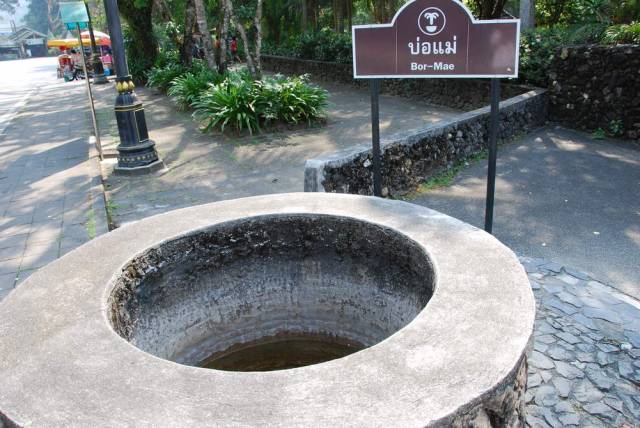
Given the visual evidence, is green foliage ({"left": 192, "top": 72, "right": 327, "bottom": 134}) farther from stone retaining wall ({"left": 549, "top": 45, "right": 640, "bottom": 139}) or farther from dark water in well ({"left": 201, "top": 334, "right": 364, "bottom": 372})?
dark water in well ({"left": 201, "top": 334, "right": 364, "bottom": 372})

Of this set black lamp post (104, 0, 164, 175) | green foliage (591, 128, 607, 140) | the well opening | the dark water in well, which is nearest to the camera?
the well opening

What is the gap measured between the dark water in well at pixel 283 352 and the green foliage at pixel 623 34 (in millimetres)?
8227

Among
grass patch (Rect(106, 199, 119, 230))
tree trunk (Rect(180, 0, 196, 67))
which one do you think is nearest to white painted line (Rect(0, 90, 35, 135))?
tree trunk (Rect(180, 0, 196, 67))

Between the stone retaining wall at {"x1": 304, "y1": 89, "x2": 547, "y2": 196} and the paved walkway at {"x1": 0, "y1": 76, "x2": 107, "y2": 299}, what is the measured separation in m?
2.64

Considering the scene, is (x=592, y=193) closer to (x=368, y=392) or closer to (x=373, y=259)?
(x=373, y=259)

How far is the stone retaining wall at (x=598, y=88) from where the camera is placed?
8.86 metres

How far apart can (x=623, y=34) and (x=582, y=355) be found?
7.92 meters

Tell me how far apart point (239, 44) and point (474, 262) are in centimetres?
2998

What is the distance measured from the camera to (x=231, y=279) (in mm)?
3873

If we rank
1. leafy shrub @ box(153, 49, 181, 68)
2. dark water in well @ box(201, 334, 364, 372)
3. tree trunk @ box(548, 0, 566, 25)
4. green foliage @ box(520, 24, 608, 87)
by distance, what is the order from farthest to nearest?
leafy shrub @ box(153, 49, 181, 68) → tree trunk @ box(548, 0, 566, 25) → green foliage @ box(520, 24, 608, 87) → dark water in well @ box(201, 334, 364, 372)

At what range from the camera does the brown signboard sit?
4273mm

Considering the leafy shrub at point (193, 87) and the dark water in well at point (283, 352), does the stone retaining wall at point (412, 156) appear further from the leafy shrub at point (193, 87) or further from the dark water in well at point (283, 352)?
the leafy shrub at point (193, 87)

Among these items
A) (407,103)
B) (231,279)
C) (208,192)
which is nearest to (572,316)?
(231,279)

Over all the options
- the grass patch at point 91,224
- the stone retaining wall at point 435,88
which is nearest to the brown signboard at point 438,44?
the grass patch at point 91,224
